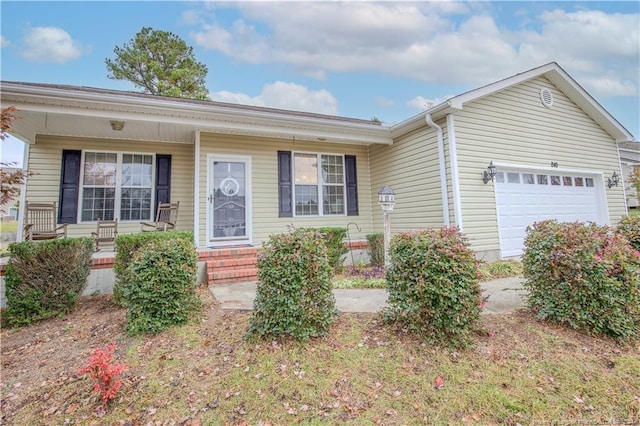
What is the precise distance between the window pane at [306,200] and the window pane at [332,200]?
248 mm

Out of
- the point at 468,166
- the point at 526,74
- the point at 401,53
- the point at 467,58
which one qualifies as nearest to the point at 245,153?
the point at 468,166

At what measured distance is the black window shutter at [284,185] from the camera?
722cm

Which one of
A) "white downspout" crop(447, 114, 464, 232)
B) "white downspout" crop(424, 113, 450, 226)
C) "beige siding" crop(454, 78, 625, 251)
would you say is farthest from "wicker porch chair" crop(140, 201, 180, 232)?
"beige siding" crop(454, 78, 625, 251)

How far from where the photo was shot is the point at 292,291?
270 centimetres

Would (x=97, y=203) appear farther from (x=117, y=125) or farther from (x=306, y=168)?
(x=306, y=168)

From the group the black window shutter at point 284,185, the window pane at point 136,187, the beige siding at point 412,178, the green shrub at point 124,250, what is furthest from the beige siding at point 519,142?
the window pane at point 136,187

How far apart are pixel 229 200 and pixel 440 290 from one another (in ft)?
17.6

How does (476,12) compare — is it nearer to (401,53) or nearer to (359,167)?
(401,53)

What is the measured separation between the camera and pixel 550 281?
317 cm

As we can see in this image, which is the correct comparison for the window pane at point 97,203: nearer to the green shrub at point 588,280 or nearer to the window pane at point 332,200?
the window pane at point 332,200

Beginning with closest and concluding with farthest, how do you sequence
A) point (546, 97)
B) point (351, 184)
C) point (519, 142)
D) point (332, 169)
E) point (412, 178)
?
point (412, 178)
point (519, 142)
point (546, 97)
point (332, 169)
point (351, 184)

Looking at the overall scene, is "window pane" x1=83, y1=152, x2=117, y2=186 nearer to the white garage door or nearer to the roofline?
the roofline

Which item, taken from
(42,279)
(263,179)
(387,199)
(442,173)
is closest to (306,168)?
(263,179)

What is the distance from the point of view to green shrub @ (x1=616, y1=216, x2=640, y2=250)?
4.45m
